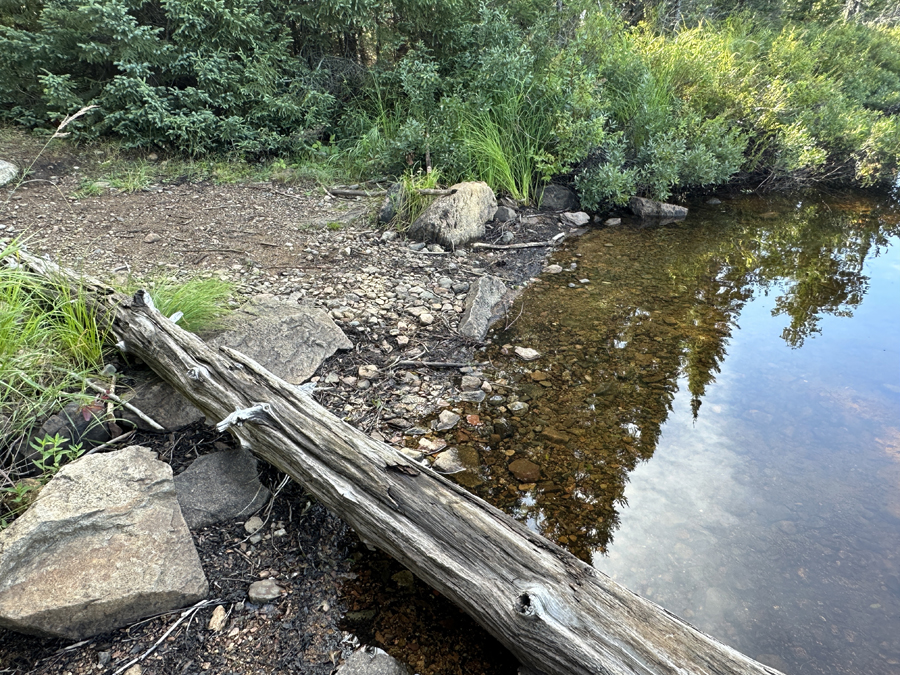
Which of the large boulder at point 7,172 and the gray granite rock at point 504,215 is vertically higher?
the large boulder at point 7,172

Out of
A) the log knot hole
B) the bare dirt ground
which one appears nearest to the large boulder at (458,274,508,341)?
the bare dirt ground

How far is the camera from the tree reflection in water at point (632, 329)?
10.3 feet

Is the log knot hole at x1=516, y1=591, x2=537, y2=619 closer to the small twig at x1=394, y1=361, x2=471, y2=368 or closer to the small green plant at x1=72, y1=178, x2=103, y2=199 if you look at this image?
the small twig at x1=394, y1=361, x2=471, y2=368

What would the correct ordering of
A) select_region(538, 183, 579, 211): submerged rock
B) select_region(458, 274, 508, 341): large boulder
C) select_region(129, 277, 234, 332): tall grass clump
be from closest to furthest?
1. select_region(129, 277, 234, 332): tall grass clump
2. select_region(458, 274, 508, 341): large boulder
3. select_region(538, 183, 579, 211): submerged rock

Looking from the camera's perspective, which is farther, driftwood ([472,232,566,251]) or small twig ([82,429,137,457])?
driftwood ([472,232,566,251])

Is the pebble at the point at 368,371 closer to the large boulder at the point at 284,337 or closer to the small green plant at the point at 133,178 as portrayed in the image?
the large boulder at the point at 284,337

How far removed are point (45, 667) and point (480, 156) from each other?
600 centimetres

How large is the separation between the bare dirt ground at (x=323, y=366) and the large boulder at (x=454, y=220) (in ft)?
0.68

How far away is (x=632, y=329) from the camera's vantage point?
465cm

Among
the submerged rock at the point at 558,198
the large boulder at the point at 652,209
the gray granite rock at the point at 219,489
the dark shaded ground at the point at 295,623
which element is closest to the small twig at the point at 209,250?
the gray granite rock at the point at 219,489

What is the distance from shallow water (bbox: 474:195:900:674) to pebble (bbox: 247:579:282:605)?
1.15 metres

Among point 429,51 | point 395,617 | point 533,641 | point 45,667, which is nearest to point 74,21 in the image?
point 429,51

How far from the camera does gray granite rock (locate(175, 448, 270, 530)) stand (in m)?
2.62

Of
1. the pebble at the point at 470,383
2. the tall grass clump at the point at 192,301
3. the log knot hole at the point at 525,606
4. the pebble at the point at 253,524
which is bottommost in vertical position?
the pebble at the point at 470,383
